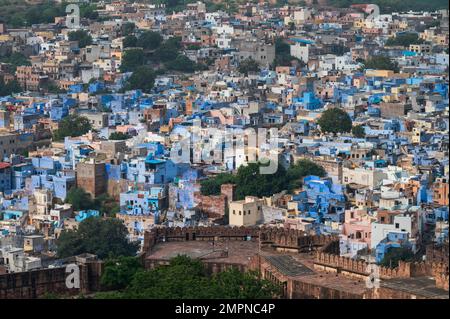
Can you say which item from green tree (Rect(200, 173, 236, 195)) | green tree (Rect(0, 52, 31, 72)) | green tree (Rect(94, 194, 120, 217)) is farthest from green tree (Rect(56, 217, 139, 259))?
green tree (Rect(0, 52, 31, 72))

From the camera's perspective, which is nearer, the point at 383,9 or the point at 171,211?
the point at 171,211

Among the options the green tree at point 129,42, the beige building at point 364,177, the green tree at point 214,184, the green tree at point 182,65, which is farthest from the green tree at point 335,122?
the green tree at point 129,42

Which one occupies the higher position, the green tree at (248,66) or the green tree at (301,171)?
the green tree at (301,171)

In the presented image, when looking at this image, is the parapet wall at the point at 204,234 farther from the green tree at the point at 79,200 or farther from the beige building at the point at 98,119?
the beige building at the point at 98,119

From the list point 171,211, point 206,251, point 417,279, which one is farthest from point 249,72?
point 417,279

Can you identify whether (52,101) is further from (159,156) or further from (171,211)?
(171,211)

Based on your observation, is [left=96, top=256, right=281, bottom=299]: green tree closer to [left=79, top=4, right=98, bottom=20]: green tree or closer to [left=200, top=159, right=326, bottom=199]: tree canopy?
[left=200, top=159, right=326, bottom=199]: tree canopy
